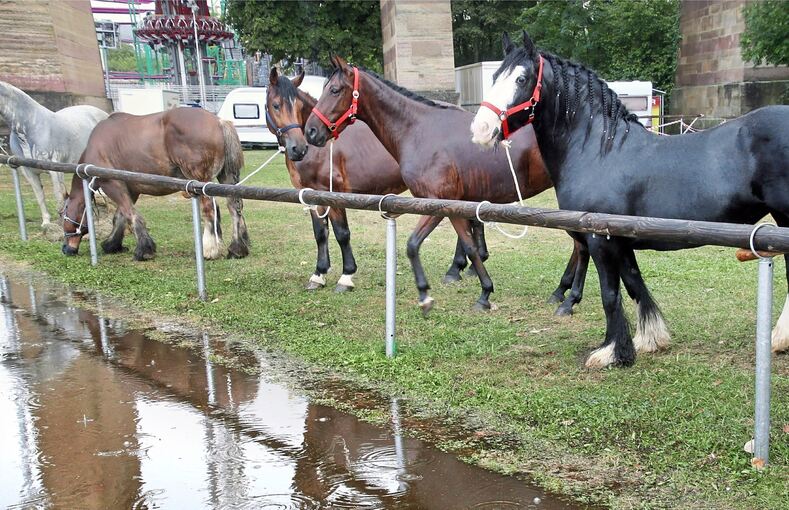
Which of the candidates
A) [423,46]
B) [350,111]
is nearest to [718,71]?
[423,46]

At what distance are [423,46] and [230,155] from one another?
46.1ft

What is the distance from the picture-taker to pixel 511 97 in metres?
4.60

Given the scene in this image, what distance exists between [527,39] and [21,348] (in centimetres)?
461

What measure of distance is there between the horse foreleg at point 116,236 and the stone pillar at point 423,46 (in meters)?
13.6

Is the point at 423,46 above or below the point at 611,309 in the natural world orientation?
above

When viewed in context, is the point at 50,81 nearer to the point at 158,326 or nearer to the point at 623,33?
the point at 158,326

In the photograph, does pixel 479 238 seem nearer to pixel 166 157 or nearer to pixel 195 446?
pixel 166 157

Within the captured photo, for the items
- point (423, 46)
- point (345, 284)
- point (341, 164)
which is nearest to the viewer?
point (345, 284)

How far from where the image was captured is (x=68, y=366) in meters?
5.36

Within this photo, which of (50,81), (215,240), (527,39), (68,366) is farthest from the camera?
(50,81)

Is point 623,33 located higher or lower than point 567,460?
higher

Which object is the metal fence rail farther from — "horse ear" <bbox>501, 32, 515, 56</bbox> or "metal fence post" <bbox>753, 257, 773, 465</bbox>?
"horse ear" <bbox>501, 32, 515, 56</bbox>

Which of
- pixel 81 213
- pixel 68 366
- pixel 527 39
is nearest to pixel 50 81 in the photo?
pixel 81 213

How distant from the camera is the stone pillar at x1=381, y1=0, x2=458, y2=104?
72.1 ft
